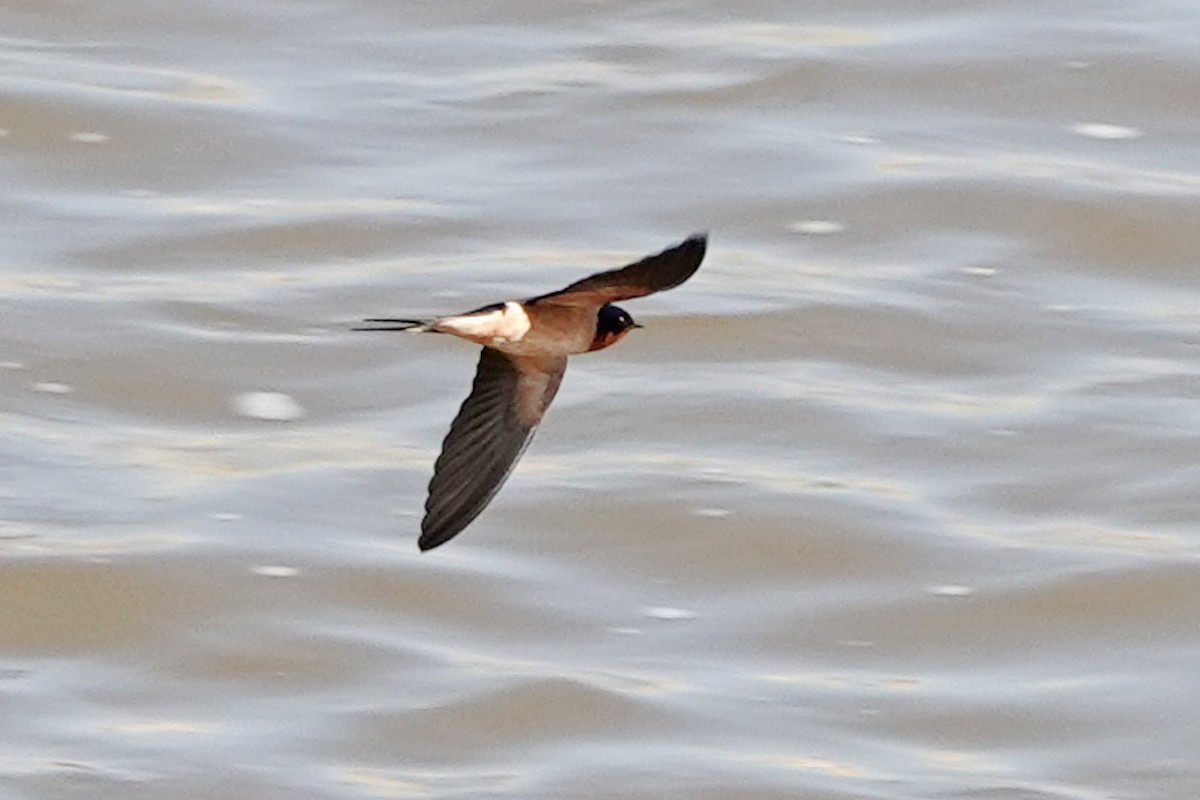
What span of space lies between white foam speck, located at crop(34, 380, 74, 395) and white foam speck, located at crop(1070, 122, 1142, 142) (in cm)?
326

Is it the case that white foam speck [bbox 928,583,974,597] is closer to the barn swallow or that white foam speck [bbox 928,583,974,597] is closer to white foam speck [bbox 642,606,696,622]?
white foam speck [bbox 642,606,696,622]

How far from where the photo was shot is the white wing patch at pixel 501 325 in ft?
16.6

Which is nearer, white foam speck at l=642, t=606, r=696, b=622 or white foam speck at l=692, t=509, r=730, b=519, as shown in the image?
white foam speck at l=642, t=606, r=696, b=622

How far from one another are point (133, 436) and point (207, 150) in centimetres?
179

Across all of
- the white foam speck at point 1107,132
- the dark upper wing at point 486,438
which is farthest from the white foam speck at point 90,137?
the dark upper wing at point 486,438

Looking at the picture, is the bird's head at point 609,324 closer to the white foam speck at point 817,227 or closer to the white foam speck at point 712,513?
the white foam speck at point 712,513

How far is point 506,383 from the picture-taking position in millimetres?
5406

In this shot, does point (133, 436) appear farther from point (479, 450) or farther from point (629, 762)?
A: point (479, 450)

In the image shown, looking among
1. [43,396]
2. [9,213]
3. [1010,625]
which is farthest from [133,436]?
[1010,625]

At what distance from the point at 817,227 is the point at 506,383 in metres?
3.65

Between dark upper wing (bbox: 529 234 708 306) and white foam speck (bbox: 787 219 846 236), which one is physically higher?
dark upper wing (bbox: 529 234 708 306)

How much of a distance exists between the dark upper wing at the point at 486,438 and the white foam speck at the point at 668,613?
1732 mm

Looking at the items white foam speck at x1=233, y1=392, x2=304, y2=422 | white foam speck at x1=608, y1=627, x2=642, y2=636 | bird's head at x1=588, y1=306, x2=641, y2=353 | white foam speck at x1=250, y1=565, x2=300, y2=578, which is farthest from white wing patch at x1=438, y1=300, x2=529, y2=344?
white foam speck at x1=233, y1=392, x2=304, y2=422

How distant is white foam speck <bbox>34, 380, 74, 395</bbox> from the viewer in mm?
7879
